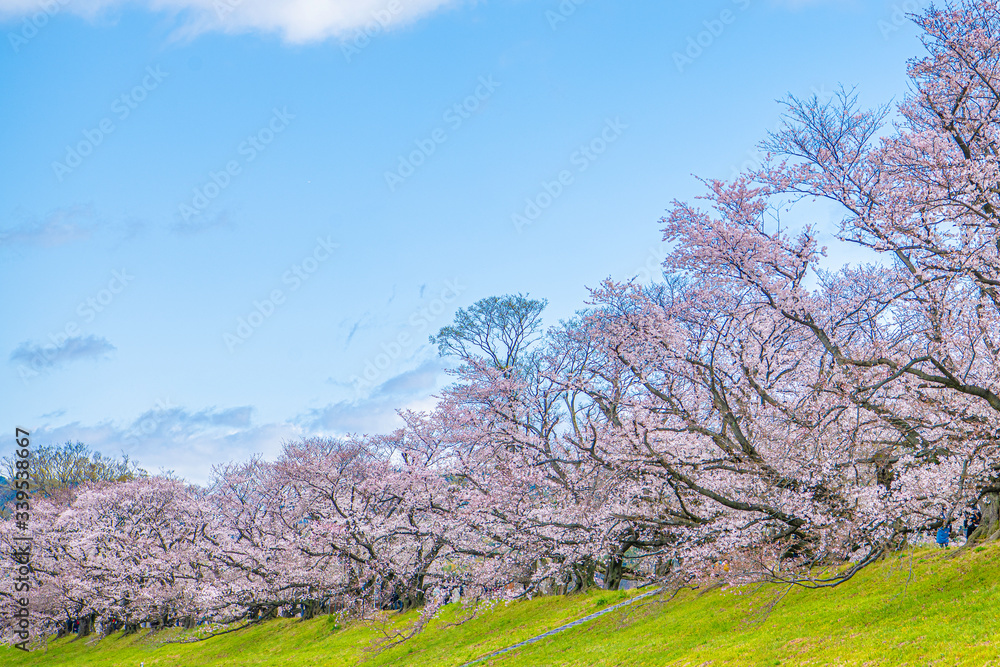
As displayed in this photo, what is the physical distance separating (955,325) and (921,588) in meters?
5.62

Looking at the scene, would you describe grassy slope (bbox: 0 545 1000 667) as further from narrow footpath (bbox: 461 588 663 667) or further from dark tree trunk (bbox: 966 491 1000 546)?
dark tree trunk (bbox: 966 491 1000 546)

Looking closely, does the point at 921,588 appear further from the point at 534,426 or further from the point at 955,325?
the point at 534,426

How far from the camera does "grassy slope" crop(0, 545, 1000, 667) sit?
12008mm

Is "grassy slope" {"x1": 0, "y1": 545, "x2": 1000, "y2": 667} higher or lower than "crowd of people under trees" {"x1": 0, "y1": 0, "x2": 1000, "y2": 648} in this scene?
lower

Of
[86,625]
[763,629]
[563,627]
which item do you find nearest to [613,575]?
[563,627]

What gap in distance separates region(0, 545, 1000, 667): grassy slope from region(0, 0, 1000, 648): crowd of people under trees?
→ 91cm

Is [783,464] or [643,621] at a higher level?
[783,464]

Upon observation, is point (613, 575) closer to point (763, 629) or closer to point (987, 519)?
point (763, 629)

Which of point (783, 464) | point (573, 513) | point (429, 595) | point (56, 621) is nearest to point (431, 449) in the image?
point (429, 595)

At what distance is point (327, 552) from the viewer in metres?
29.9

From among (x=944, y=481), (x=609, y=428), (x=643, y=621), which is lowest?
(x=643, y=621)

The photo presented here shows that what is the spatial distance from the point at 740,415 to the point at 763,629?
473cm

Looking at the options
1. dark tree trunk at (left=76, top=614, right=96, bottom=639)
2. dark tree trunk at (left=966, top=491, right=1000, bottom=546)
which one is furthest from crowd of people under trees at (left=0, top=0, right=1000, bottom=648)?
dark tree trunk at (left=76, top=614, right=96, bottom=639)

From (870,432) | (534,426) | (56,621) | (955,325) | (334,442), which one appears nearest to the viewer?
(955,325)
